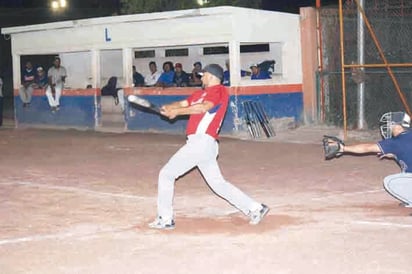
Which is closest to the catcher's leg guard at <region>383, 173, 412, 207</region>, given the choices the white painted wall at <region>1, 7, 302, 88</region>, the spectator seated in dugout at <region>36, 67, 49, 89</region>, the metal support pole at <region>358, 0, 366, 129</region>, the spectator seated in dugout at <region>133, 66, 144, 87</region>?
the metal support pole at <region>358, 0, 366, 129</region>

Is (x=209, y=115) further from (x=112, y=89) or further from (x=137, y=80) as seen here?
(x=112, y=89)

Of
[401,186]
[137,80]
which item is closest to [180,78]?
[137,80]

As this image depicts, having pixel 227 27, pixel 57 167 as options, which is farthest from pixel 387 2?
pixel 57 167

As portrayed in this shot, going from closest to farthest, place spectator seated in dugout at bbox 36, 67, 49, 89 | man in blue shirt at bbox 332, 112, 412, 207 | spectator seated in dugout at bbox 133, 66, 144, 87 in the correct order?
man in blue shirt at bbox 332, 112, 412, 207
spectator seated in dugout at bbox 133, 66, 144, 87
spectator seated in dugout at bbox 36, 67, 49, 89

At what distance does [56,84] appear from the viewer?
916 inches

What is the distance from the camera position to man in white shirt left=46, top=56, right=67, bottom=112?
76.4 feet

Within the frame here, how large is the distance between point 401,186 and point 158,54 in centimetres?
1608


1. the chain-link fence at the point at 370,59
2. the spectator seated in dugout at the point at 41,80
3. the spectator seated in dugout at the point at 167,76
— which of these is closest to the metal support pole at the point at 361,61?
Answer: the chain-link fence at the point at 370,59

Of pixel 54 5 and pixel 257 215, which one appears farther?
pixel 54 5

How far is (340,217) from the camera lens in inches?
343

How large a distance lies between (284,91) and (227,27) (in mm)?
2639

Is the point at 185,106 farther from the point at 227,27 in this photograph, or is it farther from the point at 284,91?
the point at 284,91

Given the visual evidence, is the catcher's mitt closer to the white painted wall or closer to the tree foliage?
the white painted wall

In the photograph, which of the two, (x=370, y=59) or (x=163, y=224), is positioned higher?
(x=370, y=59)
